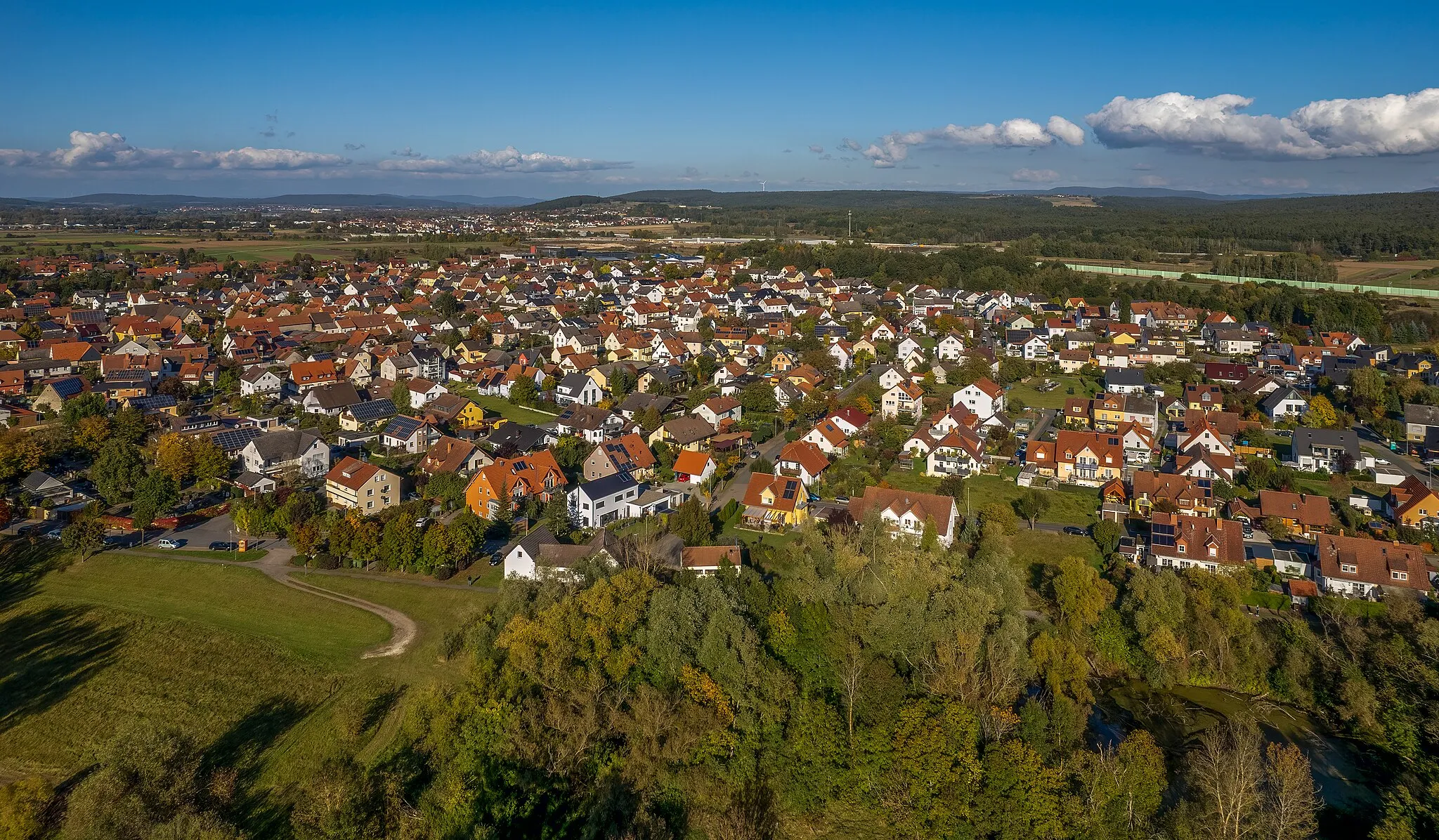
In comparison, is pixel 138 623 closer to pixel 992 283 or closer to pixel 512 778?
pixel 512 778

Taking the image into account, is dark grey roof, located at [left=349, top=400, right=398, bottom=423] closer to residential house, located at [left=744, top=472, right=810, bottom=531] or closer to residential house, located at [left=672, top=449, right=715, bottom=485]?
residential house, located at [left=672, top=449, right=715, bottom=485]

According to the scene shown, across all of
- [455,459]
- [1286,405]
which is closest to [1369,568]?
[1286,405]

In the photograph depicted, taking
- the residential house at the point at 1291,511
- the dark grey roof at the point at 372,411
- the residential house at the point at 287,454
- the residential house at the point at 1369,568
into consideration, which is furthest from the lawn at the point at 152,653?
the residential house at the point at 1291,511

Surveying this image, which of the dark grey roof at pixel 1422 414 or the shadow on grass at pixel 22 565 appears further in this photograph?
the dark grey roof at pixel 1422 414

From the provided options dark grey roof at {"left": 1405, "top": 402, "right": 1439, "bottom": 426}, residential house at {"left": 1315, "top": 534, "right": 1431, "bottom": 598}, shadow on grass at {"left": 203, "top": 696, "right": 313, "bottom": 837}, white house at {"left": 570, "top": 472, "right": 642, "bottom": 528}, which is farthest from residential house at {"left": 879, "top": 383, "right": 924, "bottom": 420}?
shadow on grass at {"left": 203, "top": 696, "right": 313, "bottom": 837}

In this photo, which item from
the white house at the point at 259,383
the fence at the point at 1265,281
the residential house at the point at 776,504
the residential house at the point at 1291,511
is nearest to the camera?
the residential house at the point at 1291,511

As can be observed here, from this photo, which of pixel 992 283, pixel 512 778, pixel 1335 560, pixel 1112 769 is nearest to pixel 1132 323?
pixel 992 283

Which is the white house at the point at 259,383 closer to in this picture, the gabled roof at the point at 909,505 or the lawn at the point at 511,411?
the lawn at the point at 511,411
